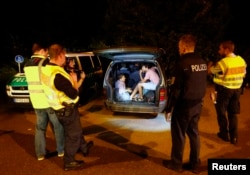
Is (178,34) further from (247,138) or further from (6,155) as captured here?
(6,155)

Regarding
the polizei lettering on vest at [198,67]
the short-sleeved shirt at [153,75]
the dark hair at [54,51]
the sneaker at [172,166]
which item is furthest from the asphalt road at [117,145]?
the dark hair at [54,51]

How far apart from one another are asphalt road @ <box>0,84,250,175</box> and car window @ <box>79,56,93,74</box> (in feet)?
6.45

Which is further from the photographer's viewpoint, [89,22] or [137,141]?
[89,22]

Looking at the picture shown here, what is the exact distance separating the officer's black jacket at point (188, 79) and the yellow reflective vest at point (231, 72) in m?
1.42

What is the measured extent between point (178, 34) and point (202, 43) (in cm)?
127

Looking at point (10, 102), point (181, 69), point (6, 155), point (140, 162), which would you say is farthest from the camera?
point (10, 102)

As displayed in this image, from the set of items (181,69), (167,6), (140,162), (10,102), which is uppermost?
(167,6)

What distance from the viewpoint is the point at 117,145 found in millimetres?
7305

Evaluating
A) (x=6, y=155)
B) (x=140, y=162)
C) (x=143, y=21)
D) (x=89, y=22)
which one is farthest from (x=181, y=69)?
(x=89, y=22)

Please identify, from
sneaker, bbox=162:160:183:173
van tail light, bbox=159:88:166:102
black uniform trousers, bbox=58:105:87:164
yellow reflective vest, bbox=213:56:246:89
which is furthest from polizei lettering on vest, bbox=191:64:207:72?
van tail light, bbox=159:88:166:102

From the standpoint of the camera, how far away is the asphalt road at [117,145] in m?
6.13

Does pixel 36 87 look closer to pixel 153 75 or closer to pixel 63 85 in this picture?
pixel 63 85

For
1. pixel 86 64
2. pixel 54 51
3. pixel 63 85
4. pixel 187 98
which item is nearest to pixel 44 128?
pixel 63 85

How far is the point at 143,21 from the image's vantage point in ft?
48.9
